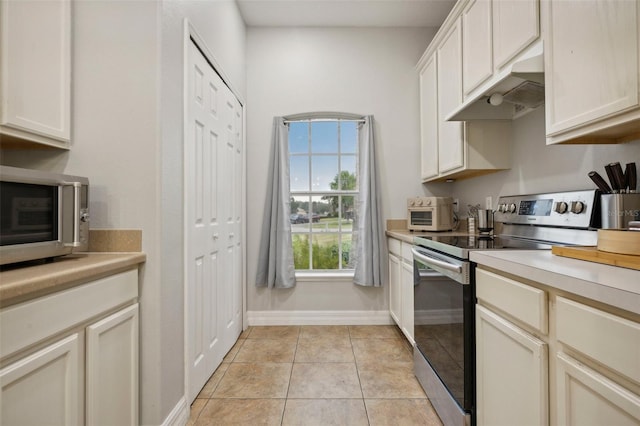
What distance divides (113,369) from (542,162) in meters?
2.45

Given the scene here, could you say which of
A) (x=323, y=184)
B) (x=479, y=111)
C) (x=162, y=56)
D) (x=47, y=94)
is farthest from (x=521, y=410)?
(x=323, y=184)

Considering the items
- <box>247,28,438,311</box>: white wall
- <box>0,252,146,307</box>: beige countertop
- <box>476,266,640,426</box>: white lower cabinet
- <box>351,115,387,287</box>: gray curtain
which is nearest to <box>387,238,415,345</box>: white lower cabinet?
<box>351,115,387,287</box>: gray curtain

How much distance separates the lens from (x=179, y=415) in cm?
166

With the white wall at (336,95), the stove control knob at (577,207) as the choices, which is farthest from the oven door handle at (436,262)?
the white wall at (336,95)

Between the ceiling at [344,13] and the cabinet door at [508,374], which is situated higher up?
the ceiling at [344,13]

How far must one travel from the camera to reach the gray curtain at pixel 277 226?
315 centimetres

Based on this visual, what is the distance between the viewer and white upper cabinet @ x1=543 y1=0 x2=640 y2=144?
1.05 m

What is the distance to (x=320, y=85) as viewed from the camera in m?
3.27

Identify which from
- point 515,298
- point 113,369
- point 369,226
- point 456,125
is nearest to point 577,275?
point 515,298

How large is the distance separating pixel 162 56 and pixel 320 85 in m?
1.98

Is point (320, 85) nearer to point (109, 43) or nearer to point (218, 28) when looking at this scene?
point (218, 28)

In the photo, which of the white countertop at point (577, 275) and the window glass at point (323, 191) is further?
the window glass at point (323, 191)

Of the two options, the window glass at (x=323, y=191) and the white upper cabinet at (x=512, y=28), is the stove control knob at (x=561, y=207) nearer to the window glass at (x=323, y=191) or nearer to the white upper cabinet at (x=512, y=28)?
the white upper cabinet at (x=512, y=28)

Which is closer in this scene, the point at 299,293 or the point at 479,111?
the point at 479,111
